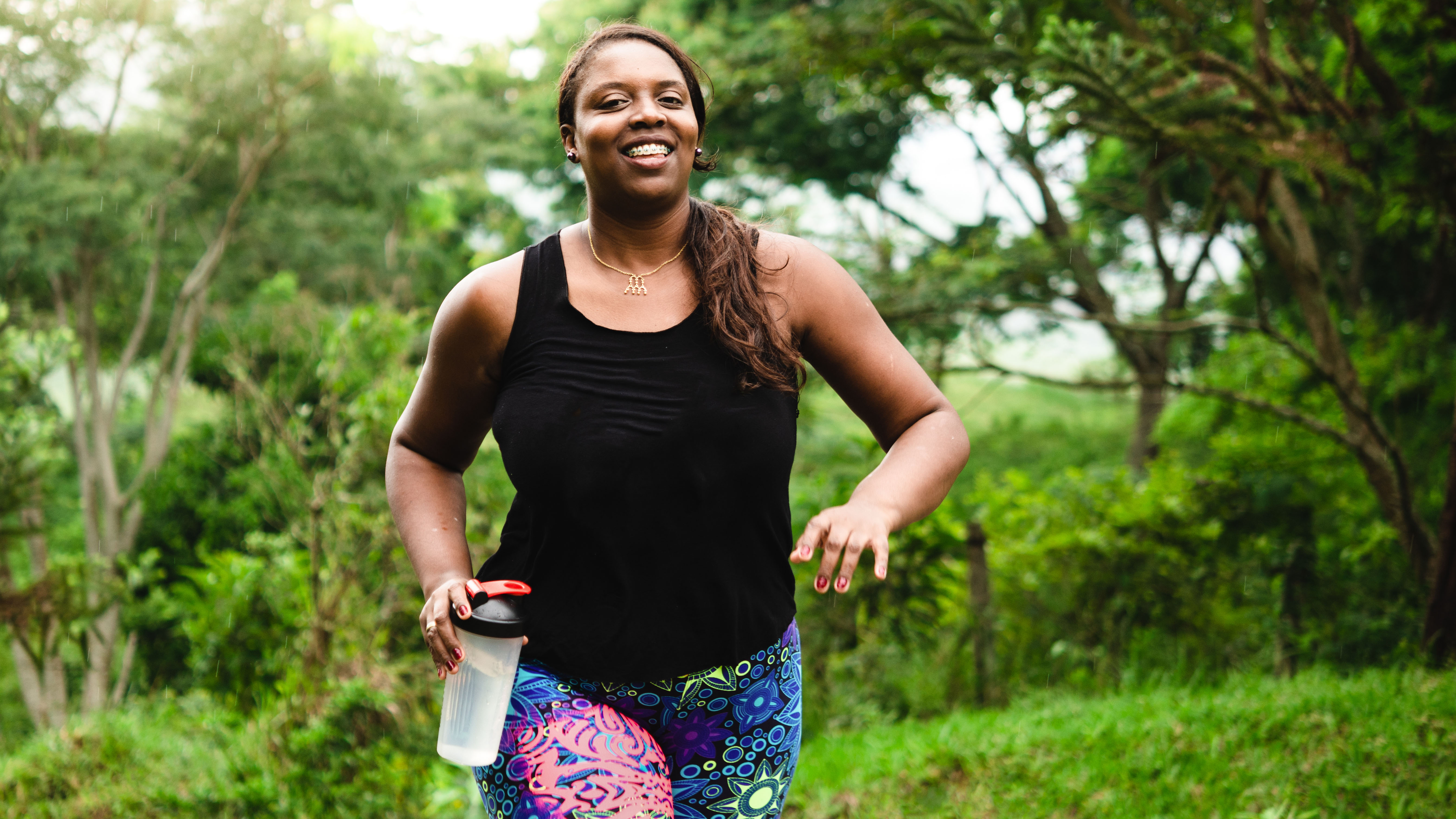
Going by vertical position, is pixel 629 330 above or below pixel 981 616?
above

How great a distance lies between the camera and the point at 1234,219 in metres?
11.3

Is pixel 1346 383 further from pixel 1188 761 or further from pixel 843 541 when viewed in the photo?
pixel 843 541

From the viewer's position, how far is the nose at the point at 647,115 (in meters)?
1.70

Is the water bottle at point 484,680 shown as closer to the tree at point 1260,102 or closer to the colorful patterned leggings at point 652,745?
the colorful patterned leggings at point 652,745

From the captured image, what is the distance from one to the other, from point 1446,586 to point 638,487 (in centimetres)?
474

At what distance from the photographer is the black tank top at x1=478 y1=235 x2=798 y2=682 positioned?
1.60m

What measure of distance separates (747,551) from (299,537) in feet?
15.8

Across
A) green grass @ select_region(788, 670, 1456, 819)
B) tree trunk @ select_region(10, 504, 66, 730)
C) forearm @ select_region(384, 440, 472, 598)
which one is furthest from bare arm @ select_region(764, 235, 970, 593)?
tree trunk @ select_region(10, 504, 66, 730)

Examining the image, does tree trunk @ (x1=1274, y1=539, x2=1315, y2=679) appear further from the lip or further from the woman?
the lip

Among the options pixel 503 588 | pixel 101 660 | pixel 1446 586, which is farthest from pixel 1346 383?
pixel 101 660

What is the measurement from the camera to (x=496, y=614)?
5.24ft

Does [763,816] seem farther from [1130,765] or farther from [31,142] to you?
[31,142]

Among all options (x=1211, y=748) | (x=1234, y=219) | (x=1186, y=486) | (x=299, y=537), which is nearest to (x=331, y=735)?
(x=299, y=537)

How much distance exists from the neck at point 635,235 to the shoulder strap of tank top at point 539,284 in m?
0.08
